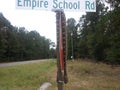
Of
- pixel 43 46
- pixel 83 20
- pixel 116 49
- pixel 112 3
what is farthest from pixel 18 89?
pixel 43 46

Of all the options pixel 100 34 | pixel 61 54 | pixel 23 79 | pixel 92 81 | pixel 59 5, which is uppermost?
pixel 100 34

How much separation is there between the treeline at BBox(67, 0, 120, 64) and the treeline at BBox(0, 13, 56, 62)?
10.3 m

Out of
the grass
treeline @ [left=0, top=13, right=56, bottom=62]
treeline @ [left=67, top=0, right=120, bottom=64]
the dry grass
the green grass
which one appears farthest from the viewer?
treeline @ [left=0, top=13, right=56, bottom=62]

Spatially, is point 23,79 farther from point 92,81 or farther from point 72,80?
point 92,81

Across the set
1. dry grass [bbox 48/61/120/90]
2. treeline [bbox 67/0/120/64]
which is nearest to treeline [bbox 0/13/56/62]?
treeline [bbox 67/0/120/64]

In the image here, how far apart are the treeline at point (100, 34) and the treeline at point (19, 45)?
10.3 meters

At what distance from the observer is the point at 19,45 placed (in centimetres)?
8931

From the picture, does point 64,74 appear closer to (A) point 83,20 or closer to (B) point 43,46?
(A) point 83,20

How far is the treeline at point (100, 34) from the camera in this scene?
97.5ft

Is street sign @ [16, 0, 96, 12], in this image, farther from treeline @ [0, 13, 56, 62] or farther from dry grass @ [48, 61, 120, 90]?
treeline @ [0, 13, 56, 62]

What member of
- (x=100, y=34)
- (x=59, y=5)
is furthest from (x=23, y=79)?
(x=100, y=34)

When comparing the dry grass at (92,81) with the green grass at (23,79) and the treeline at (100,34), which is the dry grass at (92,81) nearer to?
the green grass at (23,79)

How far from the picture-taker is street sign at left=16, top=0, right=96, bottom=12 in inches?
149

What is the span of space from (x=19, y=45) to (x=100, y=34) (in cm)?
3446
